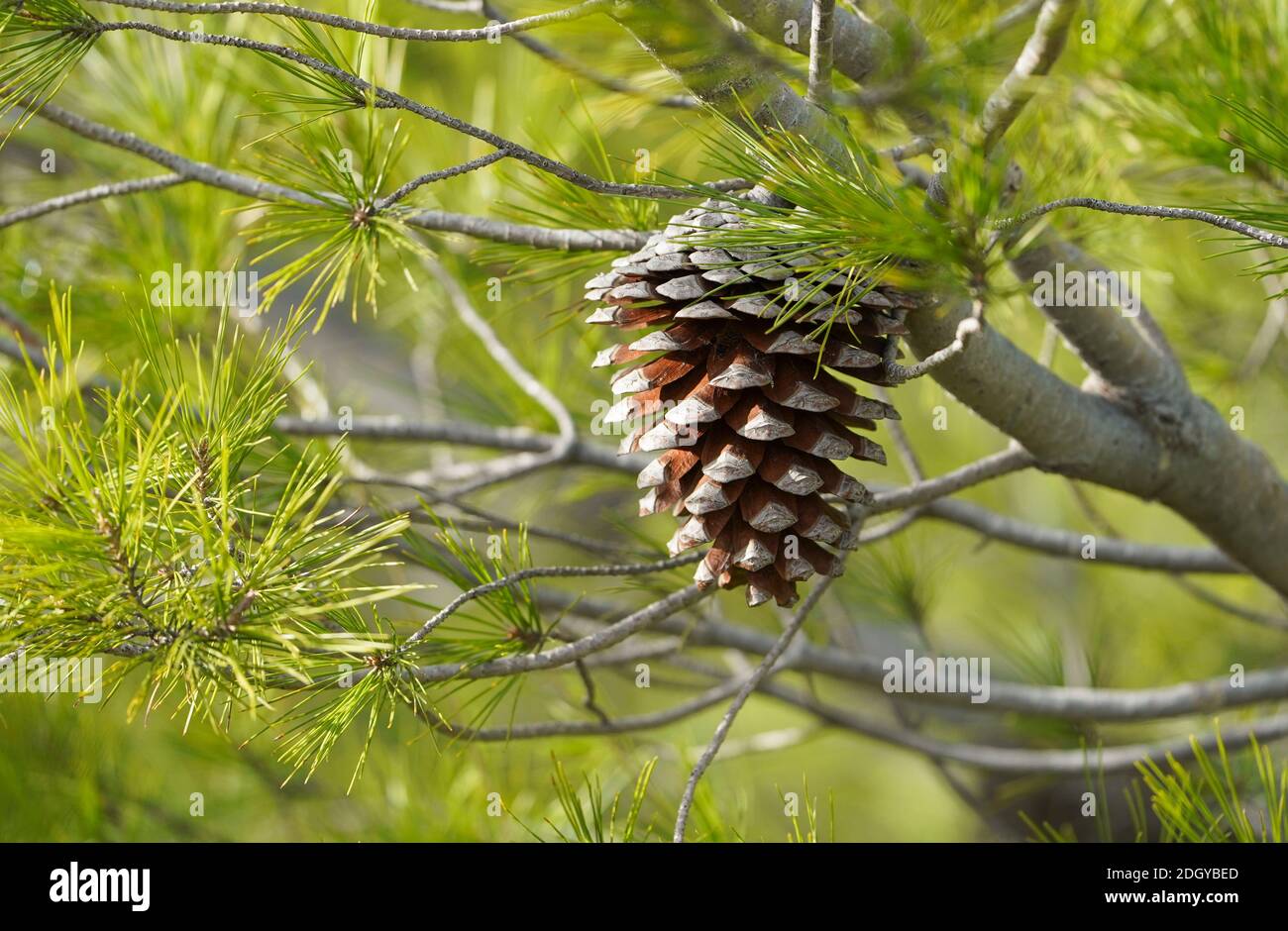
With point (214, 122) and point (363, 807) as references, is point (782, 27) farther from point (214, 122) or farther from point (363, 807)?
point (363, 807)

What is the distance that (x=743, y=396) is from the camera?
565mm

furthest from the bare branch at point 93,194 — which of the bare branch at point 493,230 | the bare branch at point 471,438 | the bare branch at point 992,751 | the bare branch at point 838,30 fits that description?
the bare branch at point 992,751

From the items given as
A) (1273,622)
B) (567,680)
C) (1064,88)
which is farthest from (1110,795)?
(1064,88)

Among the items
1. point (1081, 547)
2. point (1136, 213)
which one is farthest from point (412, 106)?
point (1081, 547)

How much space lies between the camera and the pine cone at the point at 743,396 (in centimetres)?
54

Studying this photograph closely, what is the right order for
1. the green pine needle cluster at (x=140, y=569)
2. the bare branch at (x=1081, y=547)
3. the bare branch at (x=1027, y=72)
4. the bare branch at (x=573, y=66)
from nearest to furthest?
the green pine needle cluster at (x=140, y=569) < the bare branch at (x=1027, y=72) < the bare branch at (x=573, y=66) < the bare branch at (x=1081, y=547)

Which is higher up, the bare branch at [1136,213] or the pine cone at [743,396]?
the bare branch at [1136,213]

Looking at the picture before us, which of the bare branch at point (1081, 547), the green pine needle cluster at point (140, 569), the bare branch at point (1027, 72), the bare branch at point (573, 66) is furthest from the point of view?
the bare branch at point (1081, 547)

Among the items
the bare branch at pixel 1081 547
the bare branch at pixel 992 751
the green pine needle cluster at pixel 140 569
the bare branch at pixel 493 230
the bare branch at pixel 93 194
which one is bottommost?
the bare branch at pixel 992 751

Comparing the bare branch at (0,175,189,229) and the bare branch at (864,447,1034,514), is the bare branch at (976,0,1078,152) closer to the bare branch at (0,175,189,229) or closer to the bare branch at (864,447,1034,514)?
the bare branch at (864,447,1034,514)

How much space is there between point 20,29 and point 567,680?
0.85m

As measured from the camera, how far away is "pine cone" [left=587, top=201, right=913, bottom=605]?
1.76 ft

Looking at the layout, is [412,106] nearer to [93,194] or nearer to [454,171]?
[454,171]

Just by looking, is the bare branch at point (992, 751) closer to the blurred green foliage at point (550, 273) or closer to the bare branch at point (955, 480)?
the blurred green foliage at point (550, 273)
